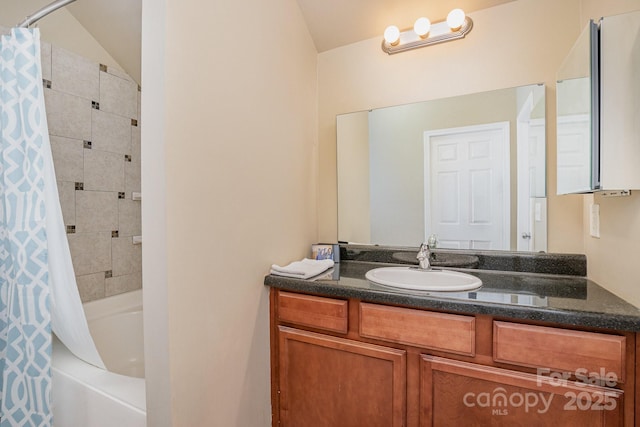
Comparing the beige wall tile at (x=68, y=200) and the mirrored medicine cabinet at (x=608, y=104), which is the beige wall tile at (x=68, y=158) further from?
the mirrored medicine cabinet at (x=608, y=104)

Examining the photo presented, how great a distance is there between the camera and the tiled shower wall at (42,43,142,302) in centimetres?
180

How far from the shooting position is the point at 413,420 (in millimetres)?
1154

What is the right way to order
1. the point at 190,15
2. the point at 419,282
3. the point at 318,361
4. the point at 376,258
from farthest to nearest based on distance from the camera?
the point at 376,258
the point at 419,282
the point at 318,361
the point at 190,15

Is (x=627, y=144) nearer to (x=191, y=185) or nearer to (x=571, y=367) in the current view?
(x=571, y=367)

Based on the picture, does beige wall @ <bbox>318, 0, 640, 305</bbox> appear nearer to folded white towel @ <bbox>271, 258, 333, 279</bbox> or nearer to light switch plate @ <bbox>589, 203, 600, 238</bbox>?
light switch plate @ <bbox>589, 203, 600, 238</bbox>

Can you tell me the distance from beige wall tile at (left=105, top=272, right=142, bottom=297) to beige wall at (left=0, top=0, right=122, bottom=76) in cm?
148

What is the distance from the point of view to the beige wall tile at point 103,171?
6.30 ft

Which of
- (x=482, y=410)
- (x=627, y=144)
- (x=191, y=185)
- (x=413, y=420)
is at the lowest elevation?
(x=413, y=420)

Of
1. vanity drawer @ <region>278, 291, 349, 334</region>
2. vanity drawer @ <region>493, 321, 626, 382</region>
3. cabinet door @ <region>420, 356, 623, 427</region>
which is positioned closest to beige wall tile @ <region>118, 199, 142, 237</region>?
vanity drawer @ <region>278, 291, 349, 334</region>

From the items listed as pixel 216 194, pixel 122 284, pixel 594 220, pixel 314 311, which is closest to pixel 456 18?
pixel 594 220

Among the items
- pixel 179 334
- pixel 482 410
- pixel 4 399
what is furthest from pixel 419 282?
pixel 4 399

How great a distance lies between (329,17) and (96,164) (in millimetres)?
1776

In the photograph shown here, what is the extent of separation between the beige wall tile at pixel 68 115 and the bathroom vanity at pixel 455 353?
61.6 inches

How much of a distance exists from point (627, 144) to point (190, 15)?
4.97ft
